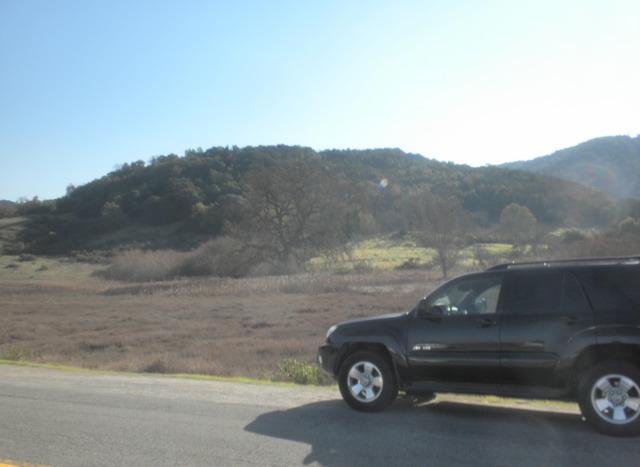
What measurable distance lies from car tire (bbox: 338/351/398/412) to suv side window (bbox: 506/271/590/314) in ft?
5.52

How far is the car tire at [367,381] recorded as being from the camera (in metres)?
7.59

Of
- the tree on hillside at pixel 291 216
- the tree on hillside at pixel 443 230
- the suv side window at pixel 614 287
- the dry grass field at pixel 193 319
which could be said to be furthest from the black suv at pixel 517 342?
the tree on hillside at pixel 291 216

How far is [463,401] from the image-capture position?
848 cm

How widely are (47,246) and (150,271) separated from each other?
102 feet

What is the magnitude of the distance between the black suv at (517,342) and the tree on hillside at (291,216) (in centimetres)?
4735

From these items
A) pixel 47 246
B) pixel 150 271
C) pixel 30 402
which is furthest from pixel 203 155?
pixel 30 402

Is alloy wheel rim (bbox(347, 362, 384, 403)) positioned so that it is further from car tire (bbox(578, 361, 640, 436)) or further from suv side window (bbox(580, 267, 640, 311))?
suv side window (bbox(580, 267, 640, 311))

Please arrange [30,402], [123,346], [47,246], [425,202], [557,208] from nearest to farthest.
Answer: [30,402]
[123,346]
[425,202]
[557,208]
[47,246]

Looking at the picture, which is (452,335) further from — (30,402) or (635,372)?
(30,402)

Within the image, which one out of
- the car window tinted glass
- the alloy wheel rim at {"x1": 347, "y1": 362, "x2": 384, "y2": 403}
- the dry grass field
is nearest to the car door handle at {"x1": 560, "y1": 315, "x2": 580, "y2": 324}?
the car window tinted glass

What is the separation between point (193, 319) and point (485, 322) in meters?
21.8

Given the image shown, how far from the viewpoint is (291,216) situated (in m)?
56.8

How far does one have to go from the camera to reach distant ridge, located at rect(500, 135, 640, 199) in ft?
224

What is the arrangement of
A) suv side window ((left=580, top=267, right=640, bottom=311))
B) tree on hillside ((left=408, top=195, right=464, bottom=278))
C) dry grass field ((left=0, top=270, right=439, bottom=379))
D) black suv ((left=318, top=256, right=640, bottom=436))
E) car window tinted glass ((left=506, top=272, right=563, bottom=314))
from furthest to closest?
tree on hillside ((left=408, top=195, right=464, bottom=278)) → dry grass field ((left=0, top=270, right=439, bottom=379)) → car window tinted glass ((left=506, top=272, right=563, bottom=314)) → suv side window ((left=580, top=267, right=640, bottom=311)) → black suv ((left=318, top=256, right=640, bottom=436))
